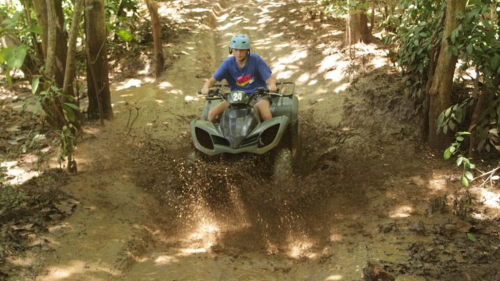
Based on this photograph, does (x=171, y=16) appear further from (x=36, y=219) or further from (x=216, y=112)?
(x=36, y=219)

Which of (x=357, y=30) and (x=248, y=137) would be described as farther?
(x=357, y=30)

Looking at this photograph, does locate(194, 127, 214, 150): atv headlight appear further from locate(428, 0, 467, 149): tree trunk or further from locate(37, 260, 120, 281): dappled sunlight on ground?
locate(428, 0, 467, 149): tree trunk

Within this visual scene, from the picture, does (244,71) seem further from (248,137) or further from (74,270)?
(74,270)

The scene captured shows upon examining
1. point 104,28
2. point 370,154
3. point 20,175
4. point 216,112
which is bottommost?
point 370,154

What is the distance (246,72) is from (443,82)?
254cm

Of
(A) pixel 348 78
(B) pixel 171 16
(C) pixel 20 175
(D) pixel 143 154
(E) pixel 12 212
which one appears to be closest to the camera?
(E) pixel 12 212

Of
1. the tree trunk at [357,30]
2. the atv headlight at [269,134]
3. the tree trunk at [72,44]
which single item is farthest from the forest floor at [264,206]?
the tree trunk at [72,44]

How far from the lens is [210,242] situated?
17.4ft

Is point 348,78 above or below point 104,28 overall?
below

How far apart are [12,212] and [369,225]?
362 cm

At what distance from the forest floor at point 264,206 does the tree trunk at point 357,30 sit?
71 centimetres

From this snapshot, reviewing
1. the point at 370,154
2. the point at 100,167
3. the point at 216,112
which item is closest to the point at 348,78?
the point at 370,154

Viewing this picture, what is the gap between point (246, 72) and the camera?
6.91 metres

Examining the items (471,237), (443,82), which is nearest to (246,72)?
(443,82)
